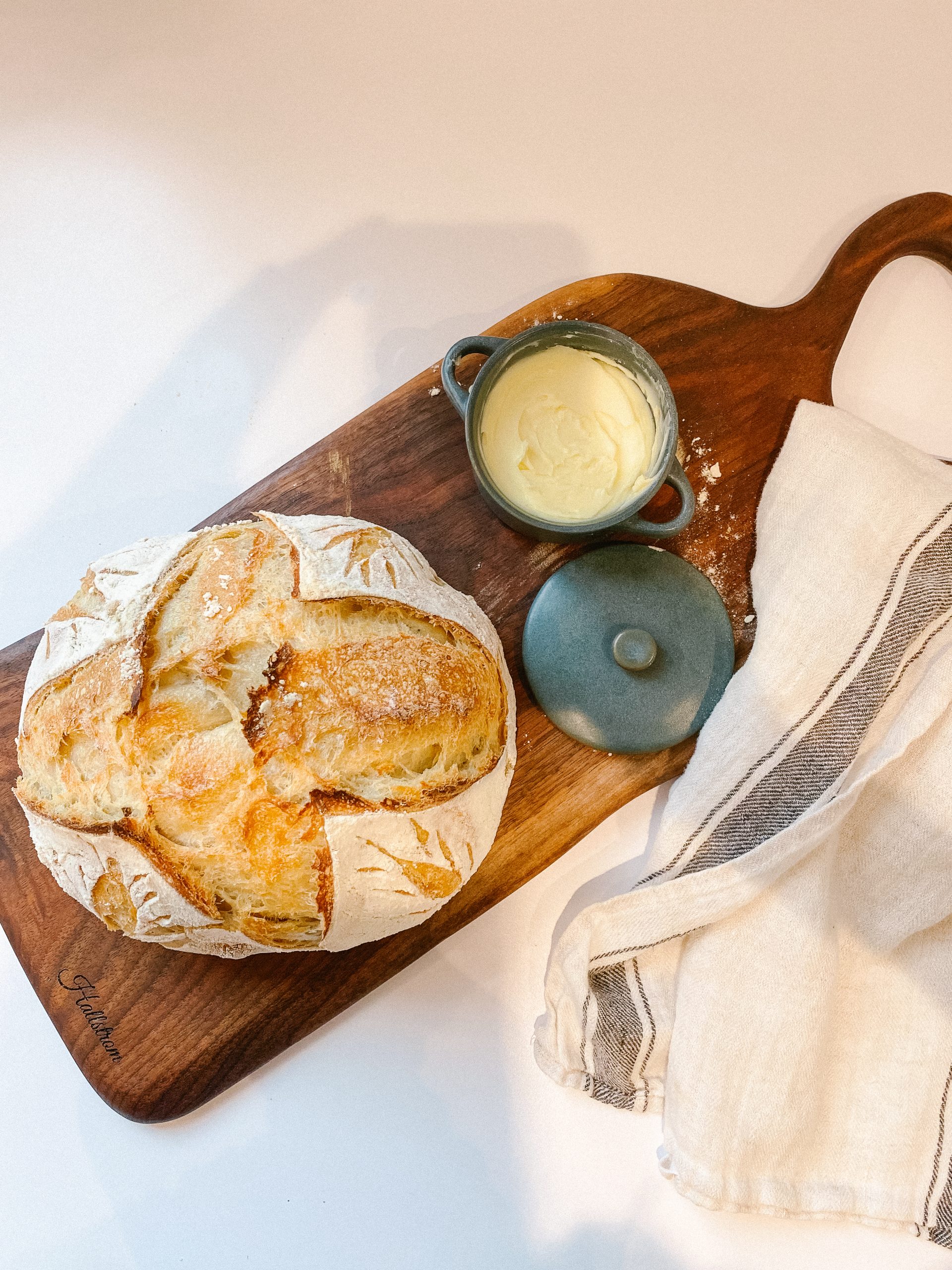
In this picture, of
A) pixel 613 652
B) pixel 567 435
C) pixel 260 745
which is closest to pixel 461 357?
pixel 567 435

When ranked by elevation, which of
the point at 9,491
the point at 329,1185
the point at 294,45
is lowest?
the point at 329,1185

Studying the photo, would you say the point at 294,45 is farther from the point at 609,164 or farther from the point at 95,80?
the point at 609,164

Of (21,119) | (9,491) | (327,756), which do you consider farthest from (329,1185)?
(21,119)

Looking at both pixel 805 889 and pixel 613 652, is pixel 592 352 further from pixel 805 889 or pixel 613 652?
pixel 805 889
